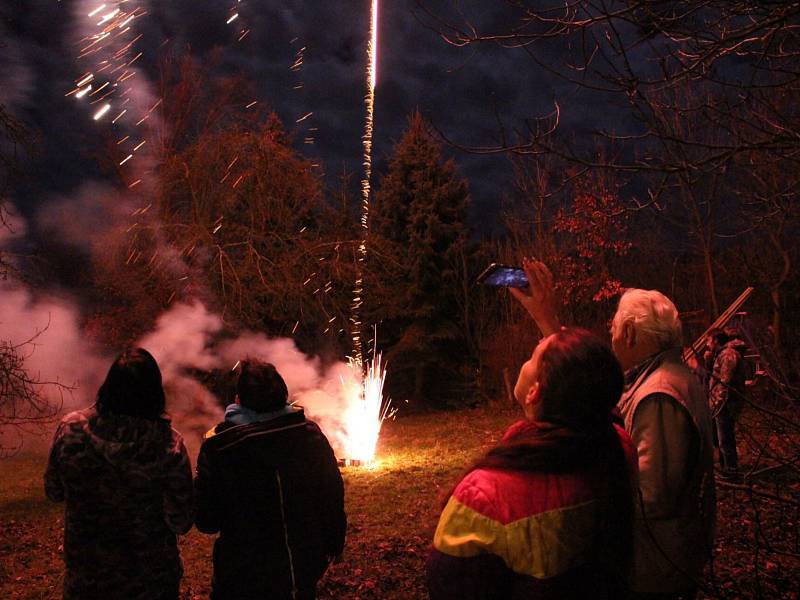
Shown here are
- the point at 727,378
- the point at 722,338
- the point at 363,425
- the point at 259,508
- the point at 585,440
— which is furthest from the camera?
the point at 363,425

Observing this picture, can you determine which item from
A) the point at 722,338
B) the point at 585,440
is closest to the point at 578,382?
the point at 585,440

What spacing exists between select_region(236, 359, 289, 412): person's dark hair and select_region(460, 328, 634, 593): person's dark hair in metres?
1.72

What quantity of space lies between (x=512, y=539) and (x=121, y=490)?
6.72 feet

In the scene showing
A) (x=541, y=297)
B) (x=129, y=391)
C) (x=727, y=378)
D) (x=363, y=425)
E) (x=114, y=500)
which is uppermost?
(x=541, y=297)

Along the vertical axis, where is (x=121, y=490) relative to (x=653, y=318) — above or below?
below

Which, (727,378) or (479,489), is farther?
(727,378)

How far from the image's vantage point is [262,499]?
3152 mm

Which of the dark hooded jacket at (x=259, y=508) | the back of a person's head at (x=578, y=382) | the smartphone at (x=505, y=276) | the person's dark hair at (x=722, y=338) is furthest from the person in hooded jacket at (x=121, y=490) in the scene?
the person's dark hair at (x=722, y=338)

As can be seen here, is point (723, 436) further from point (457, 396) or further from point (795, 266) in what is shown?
point (457, 396)

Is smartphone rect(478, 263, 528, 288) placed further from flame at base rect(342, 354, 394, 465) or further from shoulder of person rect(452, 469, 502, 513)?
flame at base rect(342, 354, 394, 465)

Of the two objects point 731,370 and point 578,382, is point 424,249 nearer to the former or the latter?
point 731,370

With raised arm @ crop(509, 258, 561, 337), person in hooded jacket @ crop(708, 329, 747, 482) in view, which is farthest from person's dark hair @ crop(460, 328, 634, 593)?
person in hooded jacket @ crop(708, 329, 747, 482)

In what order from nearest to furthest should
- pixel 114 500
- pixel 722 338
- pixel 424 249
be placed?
pixel 114 500 → pixel 722 338 → pixel 424 249

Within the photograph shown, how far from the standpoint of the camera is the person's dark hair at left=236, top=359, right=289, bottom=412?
3.32m
